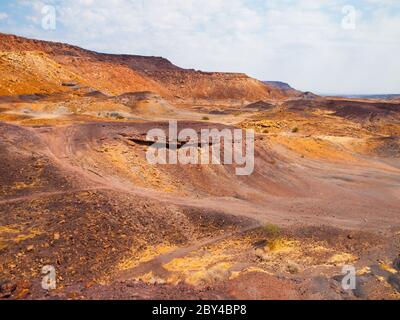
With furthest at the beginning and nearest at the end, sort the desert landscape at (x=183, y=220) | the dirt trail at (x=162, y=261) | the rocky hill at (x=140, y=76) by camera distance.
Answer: the rocky hill at (x=140, y=76) → the dirt trail at (x=162, y=261) → the desert landscape at (x=183, y=220)

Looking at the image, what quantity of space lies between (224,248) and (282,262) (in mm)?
1592

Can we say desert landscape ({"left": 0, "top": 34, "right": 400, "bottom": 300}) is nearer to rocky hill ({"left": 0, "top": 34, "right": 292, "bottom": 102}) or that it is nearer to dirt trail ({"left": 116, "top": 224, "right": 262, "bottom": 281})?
dirt trail ({"left": 116, "top": 224, "right": 262, "bottom": 281})

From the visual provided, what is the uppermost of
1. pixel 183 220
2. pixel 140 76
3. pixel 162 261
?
pixel 140 76

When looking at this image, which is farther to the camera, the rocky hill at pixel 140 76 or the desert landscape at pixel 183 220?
the rocky hill at pixel 140 76

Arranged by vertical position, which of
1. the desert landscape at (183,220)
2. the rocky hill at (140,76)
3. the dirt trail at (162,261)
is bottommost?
the dirt trail at (162,261)

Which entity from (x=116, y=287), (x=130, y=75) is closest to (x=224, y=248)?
(x=116, y=287)

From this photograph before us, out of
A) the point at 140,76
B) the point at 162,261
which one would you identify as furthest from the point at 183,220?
the point at 140,76

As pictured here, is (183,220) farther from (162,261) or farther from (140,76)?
(140,76)

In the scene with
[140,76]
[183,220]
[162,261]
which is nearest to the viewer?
[162,261]

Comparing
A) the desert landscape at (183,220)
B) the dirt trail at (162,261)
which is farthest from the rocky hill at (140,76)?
the dirt trail at (162,261)

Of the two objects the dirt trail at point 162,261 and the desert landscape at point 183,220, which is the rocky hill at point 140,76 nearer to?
the desert landscape at point 183,220

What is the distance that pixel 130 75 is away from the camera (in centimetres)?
6794
